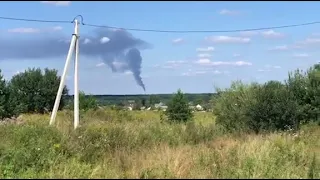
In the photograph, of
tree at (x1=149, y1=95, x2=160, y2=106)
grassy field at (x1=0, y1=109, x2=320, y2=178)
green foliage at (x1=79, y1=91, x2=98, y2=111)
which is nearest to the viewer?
grassy field at (x1=0, y1=109, x2=320, y2=178)

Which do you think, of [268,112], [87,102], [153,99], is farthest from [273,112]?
[153,99]

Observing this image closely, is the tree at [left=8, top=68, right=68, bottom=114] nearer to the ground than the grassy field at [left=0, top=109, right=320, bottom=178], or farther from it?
farther from it

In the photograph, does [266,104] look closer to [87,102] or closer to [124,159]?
[124,159]

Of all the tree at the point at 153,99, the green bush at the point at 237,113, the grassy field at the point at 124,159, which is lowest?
the grassy field at the point at 124,159

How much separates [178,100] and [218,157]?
38.9 meters

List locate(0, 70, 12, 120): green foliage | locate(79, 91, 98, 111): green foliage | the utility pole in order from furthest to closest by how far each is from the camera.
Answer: locate(79, 91, 98, 111): green foliage
locate(0, 70, 12, 120): green foliage
the utility pole

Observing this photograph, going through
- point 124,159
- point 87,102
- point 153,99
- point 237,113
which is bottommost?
point 124,159

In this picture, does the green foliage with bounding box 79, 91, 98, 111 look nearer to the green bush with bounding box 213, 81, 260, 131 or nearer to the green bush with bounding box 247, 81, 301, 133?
the green bush with bounding box 213, 81, 260, 131

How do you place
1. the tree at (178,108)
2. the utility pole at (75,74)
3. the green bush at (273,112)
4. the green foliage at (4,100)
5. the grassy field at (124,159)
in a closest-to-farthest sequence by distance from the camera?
the grassy field at (124,159) → the utility pole at (75,74) → the green bush at (273,112) → the green foliage at (4,100) → the tree at (178,108)

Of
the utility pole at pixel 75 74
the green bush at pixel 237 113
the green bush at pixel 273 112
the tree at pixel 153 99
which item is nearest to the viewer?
the utility pole at pixel 75 74

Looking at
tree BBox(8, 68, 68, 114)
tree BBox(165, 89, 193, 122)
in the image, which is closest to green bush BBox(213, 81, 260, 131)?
tree BBox(165, 89, 193, 122)

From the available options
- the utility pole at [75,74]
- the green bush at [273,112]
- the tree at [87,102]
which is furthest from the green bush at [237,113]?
the tree at [87,102]

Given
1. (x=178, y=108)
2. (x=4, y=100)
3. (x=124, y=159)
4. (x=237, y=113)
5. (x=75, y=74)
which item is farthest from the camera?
(x=178, y=108)

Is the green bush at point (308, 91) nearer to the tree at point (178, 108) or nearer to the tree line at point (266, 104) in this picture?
the tree line at point (266, 104)
